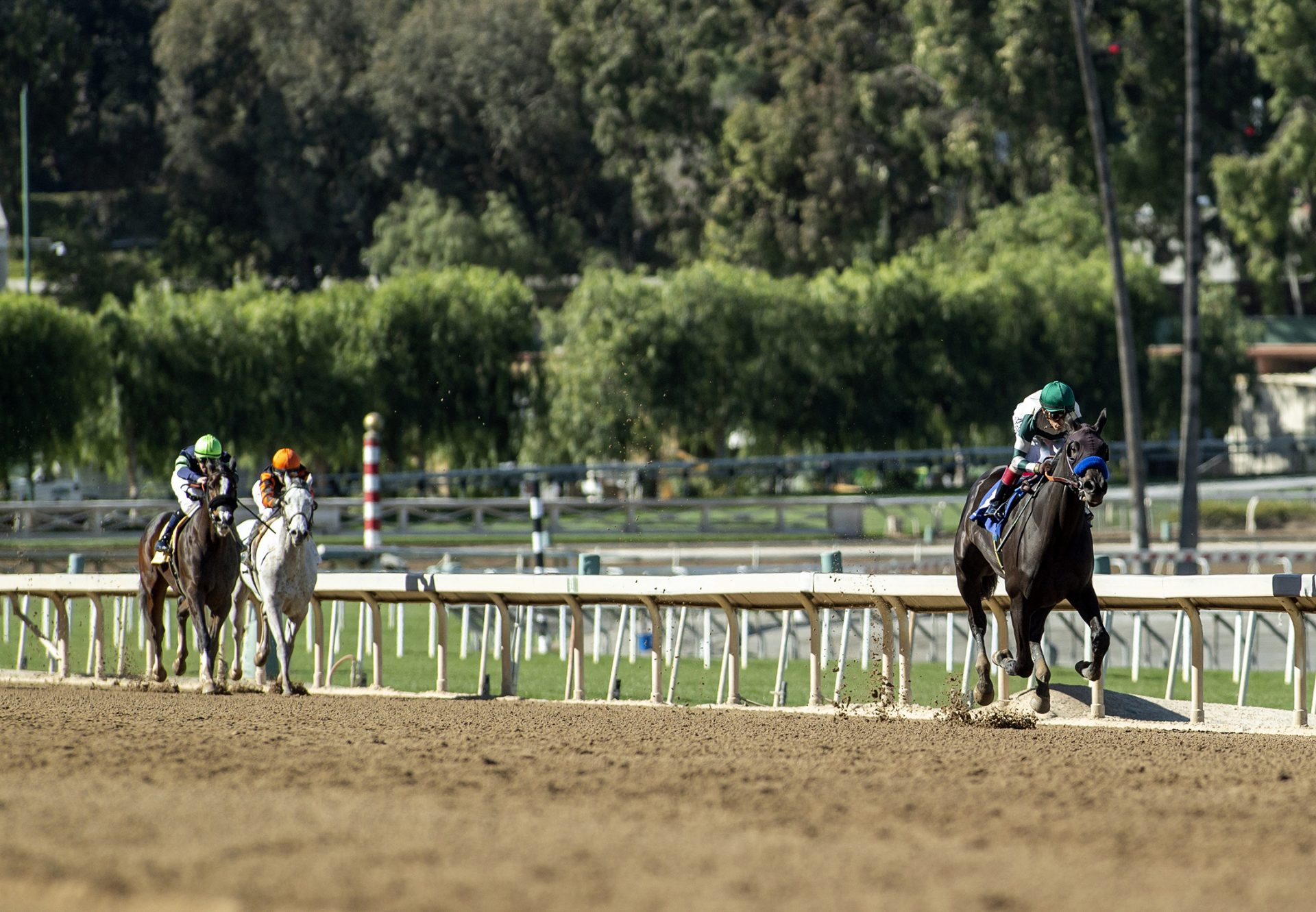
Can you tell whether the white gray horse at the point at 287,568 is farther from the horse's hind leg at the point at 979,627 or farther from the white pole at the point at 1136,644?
the white pole at the point at 1136,644

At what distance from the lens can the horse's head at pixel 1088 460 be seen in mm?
9203

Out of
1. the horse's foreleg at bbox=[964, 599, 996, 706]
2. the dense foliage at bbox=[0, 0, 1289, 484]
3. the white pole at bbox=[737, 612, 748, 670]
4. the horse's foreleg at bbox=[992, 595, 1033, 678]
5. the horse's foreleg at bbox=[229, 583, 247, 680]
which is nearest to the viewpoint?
the horse's foreleg at bbox=[992, 595, 1033, 678]

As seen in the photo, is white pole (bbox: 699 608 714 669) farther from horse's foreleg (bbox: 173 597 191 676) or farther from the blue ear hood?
the blue ear hood

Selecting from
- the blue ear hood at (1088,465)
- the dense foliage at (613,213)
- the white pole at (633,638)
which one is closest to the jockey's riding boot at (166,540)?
the white pole at (633,638)

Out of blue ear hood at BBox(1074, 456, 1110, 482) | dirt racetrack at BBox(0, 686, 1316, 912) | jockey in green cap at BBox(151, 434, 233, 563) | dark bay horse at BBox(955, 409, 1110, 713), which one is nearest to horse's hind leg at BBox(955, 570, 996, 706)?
dark bay horse at BBox(955, 409, 1110, 713)

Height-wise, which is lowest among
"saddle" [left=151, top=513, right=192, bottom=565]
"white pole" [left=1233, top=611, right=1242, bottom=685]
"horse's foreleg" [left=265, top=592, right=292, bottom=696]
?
"white pole" [left=1233, top=611, right=1242, bottom=685]

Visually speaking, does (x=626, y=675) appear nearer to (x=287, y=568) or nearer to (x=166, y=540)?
(x=287, y=568)

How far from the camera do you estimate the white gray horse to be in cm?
1248

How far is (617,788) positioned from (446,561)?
45.3ft

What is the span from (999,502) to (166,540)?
19.1 feet

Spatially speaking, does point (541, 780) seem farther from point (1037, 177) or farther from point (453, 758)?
point (1037, 177)

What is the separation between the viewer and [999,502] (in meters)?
10.4

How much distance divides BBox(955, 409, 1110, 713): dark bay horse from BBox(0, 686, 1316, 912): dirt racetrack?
44 centimetres

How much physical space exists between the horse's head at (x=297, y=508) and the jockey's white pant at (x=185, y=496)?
2.69 ft
